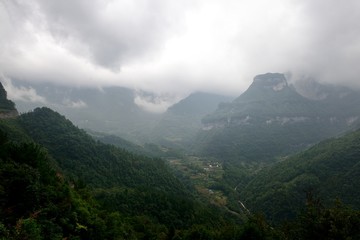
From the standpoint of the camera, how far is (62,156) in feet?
566

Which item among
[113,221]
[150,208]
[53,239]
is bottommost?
[150,208]

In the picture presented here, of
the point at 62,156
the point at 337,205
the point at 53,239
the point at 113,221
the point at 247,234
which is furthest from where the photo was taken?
the point at 62,156

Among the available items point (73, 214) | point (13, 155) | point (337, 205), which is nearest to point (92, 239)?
point (73, 214)

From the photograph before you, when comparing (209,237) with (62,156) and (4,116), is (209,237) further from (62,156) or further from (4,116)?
(4,116)

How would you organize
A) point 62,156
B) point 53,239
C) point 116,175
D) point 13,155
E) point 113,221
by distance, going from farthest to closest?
1. point 116,175
2. point 62,156
3. point 113,221
4. point 13,155
5. point 53,239

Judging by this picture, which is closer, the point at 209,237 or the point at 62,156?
the point at 209,237

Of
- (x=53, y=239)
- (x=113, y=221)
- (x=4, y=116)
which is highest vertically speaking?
(x=4, y=116)

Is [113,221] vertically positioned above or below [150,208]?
above

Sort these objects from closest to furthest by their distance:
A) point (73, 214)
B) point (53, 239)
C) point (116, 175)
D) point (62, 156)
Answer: point (53, 239) < point (73, 214) < point (62, 156) < point (116, 175)

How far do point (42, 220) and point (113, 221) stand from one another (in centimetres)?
2607

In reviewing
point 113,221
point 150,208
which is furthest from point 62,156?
point 113,221

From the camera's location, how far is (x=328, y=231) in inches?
2169

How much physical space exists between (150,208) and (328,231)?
90.4 m

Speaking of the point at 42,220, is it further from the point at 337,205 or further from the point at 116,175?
the point at 116,175
